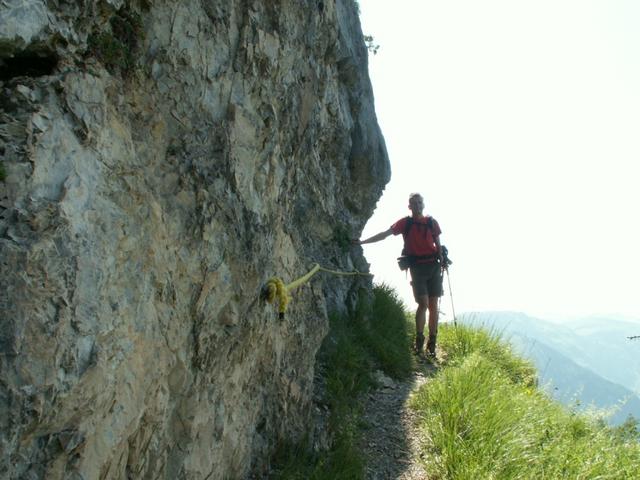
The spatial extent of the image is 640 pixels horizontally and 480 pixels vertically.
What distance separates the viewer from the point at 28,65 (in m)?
2.36

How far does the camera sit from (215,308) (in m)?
3.48

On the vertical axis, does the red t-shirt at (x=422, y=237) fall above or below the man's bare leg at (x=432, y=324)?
above

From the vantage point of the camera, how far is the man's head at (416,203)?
349 inches

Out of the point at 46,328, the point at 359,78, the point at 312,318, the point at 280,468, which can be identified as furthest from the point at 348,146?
the point at 46,328

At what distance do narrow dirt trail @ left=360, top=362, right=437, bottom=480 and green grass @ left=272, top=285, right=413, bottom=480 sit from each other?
21cm

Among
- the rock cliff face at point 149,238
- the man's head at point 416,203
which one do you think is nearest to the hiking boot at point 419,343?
the man's head at point 416,203

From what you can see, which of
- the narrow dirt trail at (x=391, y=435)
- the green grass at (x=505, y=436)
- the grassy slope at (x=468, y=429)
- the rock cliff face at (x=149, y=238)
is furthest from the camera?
the narrow dirt trail at (x=391, y=435)

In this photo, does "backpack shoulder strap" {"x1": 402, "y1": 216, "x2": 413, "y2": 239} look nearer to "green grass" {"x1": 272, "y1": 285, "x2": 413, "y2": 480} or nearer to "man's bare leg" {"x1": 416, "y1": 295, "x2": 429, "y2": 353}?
"man's bare leg" {"x1": 416, "y1": 295, "x2": 429, "y2": 353}

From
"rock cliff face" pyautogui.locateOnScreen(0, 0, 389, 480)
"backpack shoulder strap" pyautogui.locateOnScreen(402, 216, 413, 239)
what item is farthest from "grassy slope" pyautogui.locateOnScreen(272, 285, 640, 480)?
"backpack shoulder strap" pyautogui.locateOnScreen(402, 216, 413, 239)

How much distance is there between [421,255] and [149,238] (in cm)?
669

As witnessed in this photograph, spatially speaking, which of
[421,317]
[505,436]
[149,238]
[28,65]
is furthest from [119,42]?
[421,317]

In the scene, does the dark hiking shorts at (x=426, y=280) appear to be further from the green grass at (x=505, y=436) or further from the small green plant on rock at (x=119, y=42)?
the small green plant on rock at (x=119, y=42)

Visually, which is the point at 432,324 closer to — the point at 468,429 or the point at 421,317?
the point at 421,317

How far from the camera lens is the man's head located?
8.88 metres
